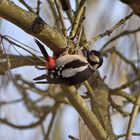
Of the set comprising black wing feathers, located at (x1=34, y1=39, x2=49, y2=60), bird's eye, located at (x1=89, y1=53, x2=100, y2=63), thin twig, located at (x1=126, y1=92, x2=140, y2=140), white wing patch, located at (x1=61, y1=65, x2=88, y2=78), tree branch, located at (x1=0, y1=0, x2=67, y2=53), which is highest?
tree branch, located at (x1=0, y1=0, x2=67, y2=53)

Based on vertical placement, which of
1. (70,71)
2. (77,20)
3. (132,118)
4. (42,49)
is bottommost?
(132,118)

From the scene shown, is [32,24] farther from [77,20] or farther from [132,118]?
[132,118]

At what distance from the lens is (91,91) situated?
2246 mm

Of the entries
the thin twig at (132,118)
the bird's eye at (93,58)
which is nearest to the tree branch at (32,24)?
the bird's eye at (93,58)

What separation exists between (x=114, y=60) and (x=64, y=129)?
3.13 ft

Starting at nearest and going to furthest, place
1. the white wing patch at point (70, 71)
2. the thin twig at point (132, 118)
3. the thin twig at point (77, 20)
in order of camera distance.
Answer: the white wing patch at point (70, 71)
the thin twig at point (77, 20)
the thin twig at point (132, 118)

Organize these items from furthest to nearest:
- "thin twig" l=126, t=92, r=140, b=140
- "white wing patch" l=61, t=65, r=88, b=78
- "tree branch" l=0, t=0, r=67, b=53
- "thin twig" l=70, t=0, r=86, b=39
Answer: "thin twig" l=126, t=92, r=140, b=140 → "thin twig" l=70, t=0, r=86, b=39 → "white wing patch" l=61, t=65, r=88, b=78 → "tree branch" l=0, t=0, r=67, b=53

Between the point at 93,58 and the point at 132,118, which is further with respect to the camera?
the point at 132,118

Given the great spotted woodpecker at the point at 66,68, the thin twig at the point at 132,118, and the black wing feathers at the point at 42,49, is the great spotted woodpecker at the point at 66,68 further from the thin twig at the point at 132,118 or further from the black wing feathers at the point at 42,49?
the thin twig at the point at 132,118

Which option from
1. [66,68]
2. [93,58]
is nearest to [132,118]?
[93,58]

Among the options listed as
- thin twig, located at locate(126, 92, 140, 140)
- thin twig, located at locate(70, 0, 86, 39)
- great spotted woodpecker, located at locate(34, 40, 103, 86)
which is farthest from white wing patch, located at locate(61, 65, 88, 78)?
thin twig, located at locate(126, 92, 140, 140)

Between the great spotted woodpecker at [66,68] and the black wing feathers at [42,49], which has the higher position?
the black wing feathers at [42,49]

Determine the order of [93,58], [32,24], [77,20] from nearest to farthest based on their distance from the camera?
[32,24]
[93,58]
[77,20]

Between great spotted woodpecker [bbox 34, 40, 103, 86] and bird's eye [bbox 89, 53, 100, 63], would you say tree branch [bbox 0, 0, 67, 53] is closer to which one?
great spotted woodpecker [bbox 34, 40, 103, 86]
